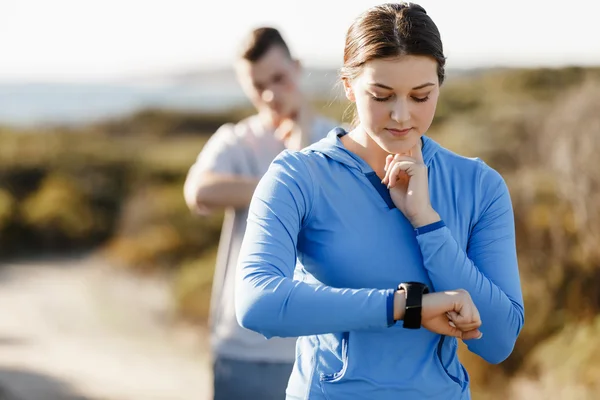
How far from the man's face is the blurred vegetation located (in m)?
1.88

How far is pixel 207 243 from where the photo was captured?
1145 cm

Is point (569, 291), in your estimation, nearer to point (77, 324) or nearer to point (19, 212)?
point (77, 324)

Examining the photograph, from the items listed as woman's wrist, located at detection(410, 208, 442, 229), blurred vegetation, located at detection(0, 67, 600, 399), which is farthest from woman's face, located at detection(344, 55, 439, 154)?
blurred vegetation, located at detection(0, 67, 600, 399)

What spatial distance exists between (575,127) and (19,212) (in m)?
8.18

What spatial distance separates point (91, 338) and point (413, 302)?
8.04 metres

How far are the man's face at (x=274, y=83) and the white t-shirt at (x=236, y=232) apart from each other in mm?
79

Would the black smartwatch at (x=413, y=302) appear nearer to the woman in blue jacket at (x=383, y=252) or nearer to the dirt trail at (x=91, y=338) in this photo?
the woman in blue jacket at (x=383, y=252)

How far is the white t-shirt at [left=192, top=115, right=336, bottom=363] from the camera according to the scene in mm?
3012

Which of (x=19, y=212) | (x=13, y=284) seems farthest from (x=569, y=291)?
(x=19, y=212)

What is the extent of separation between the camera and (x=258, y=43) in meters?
A: 3.17

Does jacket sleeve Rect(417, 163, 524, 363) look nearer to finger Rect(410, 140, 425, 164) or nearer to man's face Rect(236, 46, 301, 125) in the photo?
finger Rect(410, 140, 425, 164)

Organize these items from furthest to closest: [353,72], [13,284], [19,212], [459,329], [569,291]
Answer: [19,212]
[13,284]
[569,291]
[353,72]
[459,329]

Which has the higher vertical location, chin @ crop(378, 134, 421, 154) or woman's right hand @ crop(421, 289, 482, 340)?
chin @ crop(378, 134, 421, 154)

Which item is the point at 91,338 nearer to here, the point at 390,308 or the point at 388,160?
the point at 388,160
